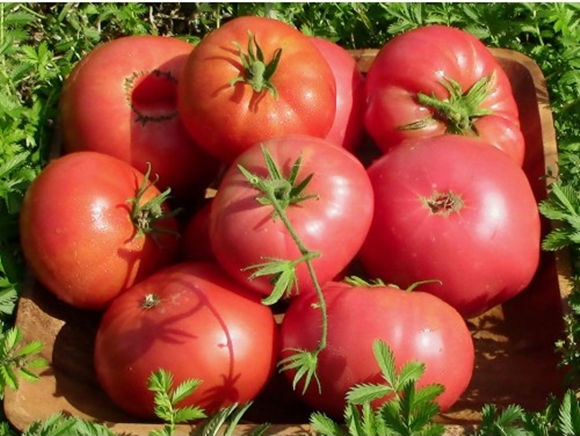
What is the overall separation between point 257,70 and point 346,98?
297mm

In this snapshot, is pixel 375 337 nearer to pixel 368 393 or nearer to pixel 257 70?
pixel 368 393

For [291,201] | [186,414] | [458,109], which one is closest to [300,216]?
[291,201]

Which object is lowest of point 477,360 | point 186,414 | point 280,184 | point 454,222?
point 477,360

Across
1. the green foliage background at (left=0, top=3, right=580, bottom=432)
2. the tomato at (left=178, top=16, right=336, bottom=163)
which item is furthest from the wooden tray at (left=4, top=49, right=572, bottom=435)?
the tomato at (left=178, top=16, right=336, bottom=163)

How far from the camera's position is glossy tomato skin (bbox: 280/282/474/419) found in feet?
4.74

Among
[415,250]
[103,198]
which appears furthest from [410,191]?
[103,198]

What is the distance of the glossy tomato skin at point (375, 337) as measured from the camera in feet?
4.74

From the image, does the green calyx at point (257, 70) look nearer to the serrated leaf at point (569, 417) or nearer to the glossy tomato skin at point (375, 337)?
the glossy tomato skin at point (375, 337)

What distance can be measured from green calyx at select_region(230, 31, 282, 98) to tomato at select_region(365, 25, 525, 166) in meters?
0.26

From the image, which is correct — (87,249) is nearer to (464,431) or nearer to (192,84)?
(192,84)

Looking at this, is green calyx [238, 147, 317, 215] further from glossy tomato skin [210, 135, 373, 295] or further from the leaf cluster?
the leaf cluster

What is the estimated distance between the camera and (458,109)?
5.55ft

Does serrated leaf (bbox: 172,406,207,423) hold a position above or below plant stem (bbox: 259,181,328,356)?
below

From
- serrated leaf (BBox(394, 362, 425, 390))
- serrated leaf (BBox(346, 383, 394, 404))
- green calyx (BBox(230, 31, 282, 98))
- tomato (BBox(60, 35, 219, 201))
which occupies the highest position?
green calyx (BBox(230, 31, 282, 98))
